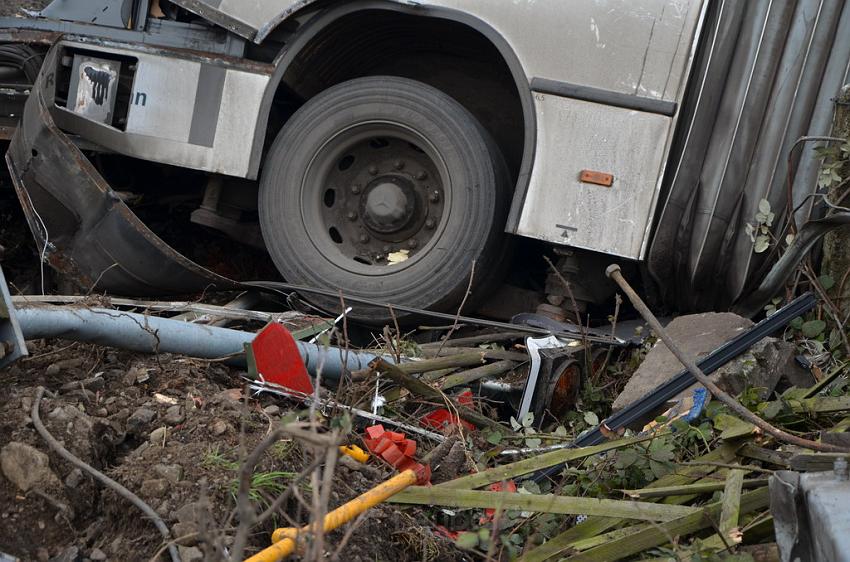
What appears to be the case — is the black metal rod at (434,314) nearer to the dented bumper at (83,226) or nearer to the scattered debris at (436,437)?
the scattered debris at (436,437)

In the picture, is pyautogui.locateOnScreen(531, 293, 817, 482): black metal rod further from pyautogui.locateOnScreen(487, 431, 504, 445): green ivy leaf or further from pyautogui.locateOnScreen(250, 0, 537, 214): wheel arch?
pyautogui.locateOnScreen(250, 0, 537, 214): wheel arch

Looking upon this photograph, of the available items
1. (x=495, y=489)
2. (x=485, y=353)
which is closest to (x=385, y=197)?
(x=485, y=353)

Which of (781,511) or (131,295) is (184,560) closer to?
(781,511)

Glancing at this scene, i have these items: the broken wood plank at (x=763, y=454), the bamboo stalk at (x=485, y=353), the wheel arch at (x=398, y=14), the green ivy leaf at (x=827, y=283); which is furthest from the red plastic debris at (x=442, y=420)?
the green ivy leaf at (x=827, y=283)

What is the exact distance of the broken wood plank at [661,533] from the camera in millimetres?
2354

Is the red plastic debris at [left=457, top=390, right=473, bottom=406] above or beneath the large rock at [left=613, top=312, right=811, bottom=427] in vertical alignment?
beneath

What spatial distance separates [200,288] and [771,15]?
2.65 meters

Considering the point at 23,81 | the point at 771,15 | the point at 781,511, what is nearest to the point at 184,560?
the point at 781,511

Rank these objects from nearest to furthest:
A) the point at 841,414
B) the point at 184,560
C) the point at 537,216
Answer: the point at 184,560 < the point at 841,414 < the point at 537,216

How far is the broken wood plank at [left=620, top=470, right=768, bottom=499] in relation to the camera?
2523 millimetres

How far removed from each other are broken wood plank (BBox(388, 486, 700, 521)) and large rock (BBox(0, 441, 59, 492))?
3.07 feet

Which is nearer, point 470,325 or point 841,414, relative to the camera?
point 841,414

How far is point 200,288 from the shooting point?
452cm

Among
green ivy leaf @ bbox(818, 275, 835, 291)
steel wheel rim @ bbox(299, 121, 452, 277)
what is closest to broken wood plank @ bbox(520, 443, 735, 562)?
green ivy leaf @ bbox(818, 275, 835, 291)
